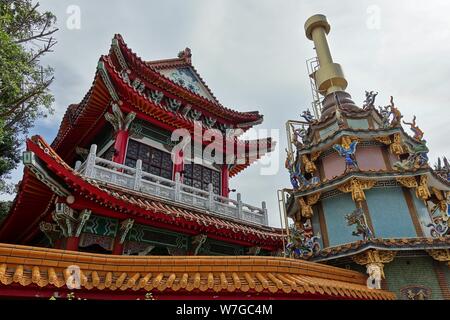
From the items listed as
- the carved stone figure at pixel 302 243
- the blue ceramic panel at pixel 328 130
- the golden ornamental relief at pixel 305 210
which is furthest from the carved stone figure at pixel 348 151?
the carved stone figure at pixel 302 243

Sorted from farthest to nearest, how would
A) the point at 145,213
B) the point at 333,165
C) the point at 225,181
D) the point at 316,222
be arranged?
1. the point at 225,181
2. the point at 333,165
3. the point at 316,222
4. the point at 145,213

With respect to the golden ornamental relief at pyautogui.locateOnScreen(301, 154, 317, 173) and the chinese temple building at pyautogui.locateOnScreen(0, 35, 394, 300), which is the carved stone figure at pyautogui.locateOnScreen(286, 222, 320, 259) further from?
the golden ornamental relief at pyautogui.locateOnScreen(301, 154, 317, 173)

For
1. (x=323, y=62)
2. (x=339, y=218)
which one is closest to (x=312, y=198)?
(x=339, y=218)

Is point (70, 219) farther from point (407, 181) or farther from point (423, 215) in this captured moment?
point (423, 215)

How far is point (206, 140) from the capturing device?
44.5 feet

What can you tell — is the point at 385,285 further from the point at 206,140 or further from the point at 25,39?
the point at 25,39

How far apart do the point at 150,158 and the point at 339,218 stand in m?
7.42

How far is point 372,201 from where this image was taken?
776 centimetres

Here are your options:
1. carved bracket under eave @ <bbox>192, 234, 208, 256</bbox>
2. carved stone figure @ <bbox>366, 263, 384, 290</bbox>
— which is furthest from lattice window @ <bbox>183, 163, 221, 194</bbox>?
carved stone figure @ <bbox>366, 263, 384, 290</bbox>

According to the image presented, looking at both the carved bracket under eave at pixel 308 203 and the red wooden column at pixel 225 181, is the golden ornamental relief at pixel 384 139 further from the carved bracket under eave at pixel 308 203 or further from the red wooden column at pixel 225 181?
the red wooden column at pixel 225 181

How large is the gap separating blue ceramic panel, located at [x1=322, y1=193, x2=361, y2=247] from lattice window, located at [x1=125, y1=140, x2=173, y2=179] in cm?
646

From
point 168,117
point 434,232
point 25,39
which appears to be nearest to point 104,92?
point 168,117

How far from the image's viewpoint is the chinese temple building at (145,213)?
4367 mm
